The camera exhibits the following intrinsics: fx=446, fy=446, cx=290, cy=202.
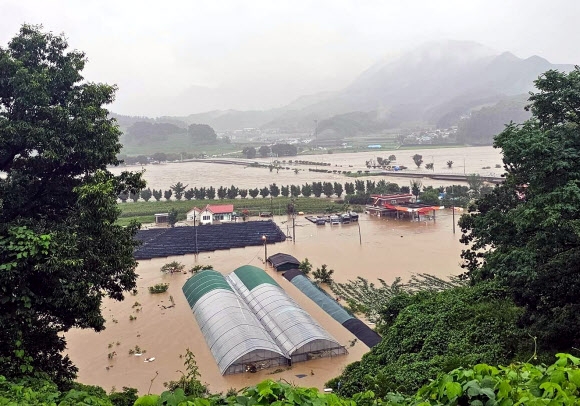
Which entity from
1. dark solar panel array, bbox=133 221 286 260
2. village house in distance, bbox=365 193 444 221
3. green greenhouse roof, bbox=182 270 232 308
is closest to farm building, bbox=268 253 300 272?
green greenhouse roof, bbox=182 270 232 308

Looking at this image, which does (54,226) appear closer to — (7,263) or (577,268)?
(7,263)

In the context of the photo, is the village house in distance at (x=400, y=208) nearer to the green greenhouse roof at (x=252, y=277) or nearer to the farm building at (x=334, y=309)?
the farm building at (x=334, y=309)

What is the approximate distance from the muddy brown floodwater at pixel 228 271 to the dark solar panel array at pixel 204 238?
0.93 m

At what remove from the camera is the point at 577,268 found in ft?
25.0

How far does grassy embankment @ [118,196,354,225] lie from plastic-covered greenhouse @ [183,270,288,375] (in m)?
22.3

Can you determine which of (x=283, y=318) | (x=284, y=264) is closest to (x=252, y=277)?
(x=283, y=318)

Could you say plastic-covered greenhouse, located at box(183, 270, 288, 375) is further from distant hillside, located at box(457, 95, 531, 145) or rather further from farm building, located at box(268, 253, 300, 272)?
distant hillside, located at box(457, 95, 531, 145)

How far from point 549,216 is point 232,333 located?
874 centimetres

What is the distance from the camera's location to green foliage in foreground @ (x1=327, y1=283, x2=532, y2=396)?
7.91m

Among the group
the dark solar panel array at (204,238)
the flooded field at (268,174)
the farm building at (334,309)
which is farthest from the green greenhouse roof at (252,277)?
the flooded field at (268,174)

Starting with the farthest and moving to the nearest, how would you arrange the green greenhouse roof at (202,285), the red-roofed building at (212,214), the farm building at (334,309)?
1. the red-roofed building at (212,214)
2. the green greenhouse roof at (202,285)
3. the farm building at (334,309)

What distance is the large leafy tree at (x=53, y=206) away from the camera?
637cm

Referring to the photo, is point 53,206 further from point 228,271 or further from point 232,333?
point 228,271

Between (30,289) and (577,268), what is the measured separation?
29.0 ft
